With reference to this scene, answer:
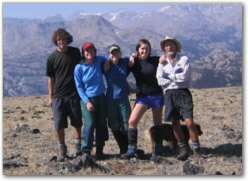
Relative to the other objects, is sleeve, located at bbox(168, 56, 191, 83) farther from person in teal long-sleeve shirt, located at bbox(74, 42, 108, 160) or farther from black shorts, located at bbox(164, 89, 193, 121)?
person in teal long-sleeve shirt, located at bbox(74, 42, 108, 160)

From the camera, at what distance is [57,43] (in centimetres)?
973

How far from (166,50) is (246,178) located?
3100 mm

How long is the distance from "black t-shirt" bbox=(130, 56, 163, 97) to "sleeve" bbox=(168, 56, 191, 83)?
0.54 meters

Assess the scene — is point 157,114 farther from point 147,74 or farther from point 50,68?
point 50,68

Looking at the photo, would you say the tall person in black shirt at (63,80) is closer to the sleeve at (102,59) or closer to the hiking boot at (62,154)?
the hiking boot at (62,154)

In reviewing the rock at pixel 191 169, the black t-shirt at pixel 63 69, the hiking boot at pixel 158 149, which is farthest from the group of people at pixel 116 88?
the rock at pixel 191 169

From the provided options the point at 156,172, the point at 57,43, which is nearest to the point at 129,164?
the point at 156,172

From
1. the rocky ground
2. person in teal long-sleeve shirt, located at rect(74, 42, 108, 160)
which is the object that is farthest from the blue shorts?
the rocky ground

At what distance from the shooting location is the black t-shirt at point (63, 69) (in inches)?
381

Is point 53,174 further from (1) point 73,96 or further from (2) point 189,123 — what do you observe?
(2) point 189,123

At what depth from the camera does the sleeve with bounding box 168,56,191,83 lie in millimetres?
9242

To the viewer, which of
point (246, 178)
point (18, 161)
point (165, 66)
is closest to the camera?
point (246, 178)

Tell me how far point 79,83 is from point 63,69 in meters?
0.49

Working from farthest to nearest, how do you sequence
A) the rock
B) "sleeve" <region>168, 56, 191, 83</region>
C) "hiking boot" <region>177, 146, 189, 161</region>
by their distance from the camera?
1. "hiking boot" <region>177, 146, 189, 161</region>
2. "sleeve" <region>168, 56, 191, 83</region>
3. the rock
